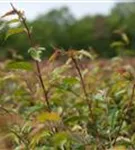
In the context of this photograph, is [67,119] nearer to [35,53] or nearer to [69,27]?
[35,53]

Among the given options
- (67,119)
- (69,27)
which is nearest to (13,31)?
(67,119)

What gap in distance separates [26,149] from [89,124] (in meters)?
0.39

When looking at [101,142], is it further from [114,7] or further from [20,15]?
[114,7]

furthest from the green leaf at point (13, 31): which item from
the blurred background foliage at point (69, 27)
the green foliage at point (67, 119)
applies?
the blurred background foliage at point (69, 27)

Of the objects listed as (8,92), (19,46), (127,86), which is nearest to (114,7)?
(19,46)

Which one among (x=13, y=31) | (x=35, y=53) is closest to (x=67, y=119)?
(x=35, y=53)

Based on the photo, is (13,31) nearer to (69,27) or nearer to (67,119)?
(67,119)

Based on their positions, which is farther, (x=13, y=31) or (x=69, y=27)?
(x=69, y=27)

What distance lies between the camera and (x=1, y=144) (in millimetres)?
1410

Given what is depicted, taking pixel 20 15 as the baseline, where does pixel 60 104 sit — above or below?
below

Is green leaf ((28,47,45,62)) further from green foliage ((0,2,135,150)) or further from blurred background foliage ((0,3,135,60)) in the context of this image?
blurred background foliage ((0,3,135,60))

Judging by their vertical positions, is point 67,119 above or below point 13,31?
below

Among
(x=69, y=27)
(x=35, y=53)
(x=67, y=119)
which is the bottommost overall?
(x=67, y=119)

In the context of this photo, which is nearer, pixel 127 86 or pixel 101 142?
pixel 101 142
